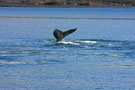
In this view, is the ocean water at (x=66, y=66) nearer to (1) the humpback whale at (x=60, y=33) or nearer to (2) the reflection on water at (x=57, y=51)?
(2) the reflection on water at (x=57, y=51)

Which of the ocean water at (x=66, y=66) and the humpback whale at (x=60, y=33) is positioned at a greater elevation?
the ocean water at (x=66, y=66)

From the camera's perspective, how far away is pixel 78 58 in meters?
36.9

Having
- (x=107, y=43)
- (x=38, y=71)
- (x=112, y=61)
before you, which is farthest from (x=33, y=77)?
(x=107, y=43)

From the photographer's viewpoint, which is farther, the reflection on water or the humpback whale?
the humpback whale

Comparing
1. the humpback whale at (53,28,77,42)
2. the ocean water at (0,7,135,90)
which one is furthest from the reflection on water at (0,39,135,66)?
the humpback whale at (53,28,77,42)

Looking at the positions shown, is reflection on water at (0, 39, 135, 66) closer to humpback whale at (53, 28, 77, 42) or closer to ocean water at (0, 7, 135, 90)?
ocean water at (0, 7, 135, 90)

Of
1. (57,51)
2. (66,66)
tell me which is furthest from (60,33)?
(66,66)

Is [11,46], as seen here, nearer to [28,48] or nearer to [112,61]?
[28,48]

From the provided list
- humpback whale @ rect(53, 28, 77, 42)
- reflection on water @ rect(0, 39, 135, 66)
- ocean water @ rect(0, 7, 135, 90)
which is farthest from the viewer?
humpback whale @ rect(53, 28, 77, 42)

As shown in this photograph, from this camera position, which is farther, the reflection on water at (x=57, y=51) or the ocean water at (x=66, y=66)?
the reflection on water at (x=57, y=51)

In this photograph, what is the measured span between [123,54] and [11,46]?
9.23 m

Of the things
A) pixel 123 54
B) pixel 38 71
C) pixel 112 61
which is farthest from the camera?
pixel 123 54

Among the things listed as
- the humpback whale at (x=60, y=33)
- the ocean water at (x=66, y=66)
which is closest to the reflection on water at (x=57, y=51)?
the ocean water at (x=66, y=66)

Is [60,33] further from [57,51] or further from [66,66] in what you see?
[66,66]
